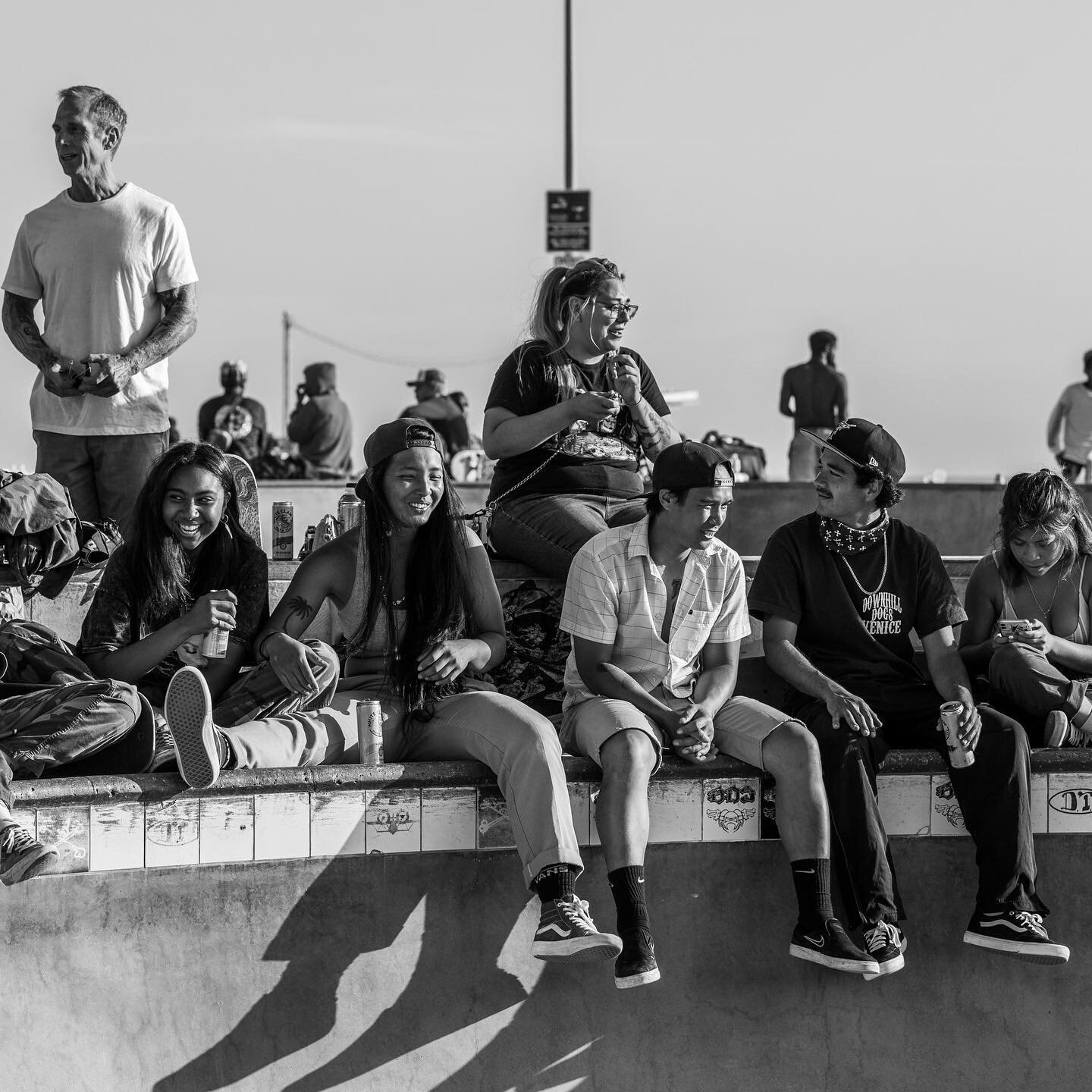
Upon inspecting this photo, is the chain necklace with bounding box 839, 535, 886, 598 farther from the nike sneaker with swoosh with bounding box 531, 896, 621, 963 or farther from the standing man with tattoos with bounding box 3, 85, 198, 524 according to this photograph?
the standing man with tattoos with bounding box 3, 85, 198, 524

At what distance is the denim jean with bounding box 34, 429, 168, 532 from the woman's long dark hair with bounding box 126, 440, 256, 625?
104cm

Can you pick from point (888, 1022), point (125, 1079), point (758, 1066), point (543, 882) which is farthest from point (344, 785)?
point (888, 1022)

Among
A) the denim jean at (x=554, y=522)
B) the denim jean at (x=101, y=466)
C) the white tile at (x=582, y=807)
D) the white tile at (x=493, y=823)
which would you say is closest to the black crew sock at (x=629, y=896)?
the white tile at (x=582, y=807)

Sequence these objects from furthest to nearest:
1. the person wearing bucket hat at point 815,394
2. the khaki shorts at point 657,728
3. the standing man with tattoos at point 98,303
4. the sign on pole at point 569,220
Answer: the sign on pole at point 569,220, the person wearing bucket hat at point 815,394, the standing man with tattoos at point 98,303, the khaki shorts at point 657,728

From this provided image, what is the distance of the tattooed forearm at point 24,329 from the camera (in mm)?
6324

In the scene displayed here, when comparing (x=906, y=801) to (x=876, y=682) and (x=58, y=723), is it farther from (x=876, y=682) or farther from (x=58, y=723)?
(x=58, y=723)

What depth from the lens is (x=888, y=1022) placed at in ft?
16.4

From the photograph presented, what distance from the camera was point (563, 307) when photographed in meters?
6.18

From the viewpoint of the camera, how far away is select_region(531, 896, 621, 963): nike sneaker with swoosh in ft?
14.6

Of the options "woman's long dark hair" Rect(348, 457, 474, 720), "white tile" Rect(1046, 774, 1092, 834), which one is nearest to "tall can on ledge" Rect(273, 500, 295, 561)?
"woman's long dark hair" Rect(348, 457, 474, 720)

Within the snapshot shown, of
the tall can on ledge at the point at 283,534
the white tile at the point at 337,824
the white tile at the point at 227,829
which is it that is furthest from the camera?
the tall can on ledge at the point at 283,534

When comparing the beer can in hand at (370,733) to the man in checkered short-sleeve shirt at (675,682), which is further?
the beer can in hand at (370,733)

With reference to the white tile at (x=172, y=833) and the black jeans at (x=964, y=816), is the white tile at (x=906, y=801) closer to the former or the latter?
the black jeans at (x=964, y=816)

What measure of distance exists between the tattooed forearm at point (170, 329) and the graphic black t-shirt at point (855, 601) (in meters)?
2.52
